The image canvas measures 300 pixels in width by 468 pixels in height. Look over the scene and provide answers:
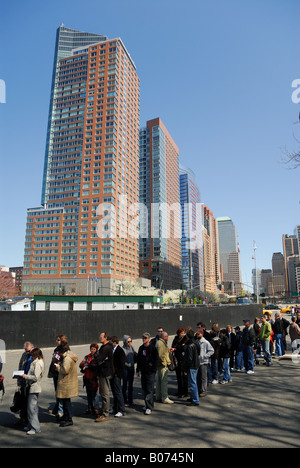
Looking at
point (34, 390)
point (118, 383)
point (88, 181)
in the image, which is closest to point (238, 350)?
point (118, 383)

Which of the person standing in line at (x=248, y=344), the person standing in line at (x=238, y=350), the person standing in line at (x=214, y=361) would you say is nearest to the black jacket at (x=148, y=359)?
the person standing in line at (x=214, y=361)

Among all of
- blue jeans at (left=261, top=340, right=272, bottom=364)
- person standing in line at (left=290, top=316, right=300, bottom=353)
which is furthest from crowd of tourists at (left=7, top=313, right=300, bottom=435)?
person standing in line at (left=290, top=316, right=300, bottom=353)

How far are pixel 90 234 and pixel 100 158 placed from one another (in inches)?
1157

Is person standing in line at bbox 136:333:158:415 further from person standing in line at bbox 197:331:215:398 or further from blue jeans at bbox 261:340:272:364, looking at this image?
blue jeans at bbox 261:340:272:364

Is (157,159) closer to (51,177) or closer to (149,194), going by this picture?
(149,194)

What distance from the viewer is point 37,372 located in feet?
22.5

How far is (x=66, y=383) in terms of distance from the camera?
7023mm

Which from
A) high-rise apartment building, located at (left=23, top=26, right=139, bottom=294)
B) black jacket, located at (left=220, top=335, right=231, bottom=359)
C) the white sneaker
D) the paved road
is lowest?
the white sneaker

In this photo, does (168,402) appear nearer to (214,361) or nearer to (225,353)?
(214,361)

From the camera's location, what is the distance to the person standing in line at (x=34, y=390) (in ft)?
21.4

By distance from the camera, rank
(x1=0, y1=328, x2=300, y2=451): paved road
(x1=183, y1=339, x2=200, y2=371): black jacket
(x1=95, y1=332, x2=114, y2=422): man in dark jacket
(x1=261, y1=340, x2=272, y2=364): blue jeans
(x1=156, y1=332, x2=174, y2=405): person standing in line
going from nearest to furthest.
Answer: (x1=0, y1=328, x2=300, y2=451): paved road → (x1=95, y1=332, x2=114, y2=422): man in dark jacket → (x1=183, y1=339, x2=200, y2=371): black jacket → (x1=156, y1=332, x2=174, y2=405): person standing in line → (x1=261, y1=340, x2=272, y2=364): blue jeans

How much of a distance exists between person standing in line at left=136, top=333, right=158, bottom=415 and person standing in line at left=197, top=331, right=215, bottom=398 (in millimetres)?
1748

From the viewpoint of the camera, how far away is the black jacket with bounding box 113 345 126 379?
25.4 ft

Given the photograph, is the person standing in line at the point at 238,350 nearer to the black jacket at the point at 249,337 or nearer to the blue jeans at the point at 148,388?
the black jacket at the point at 249,337
